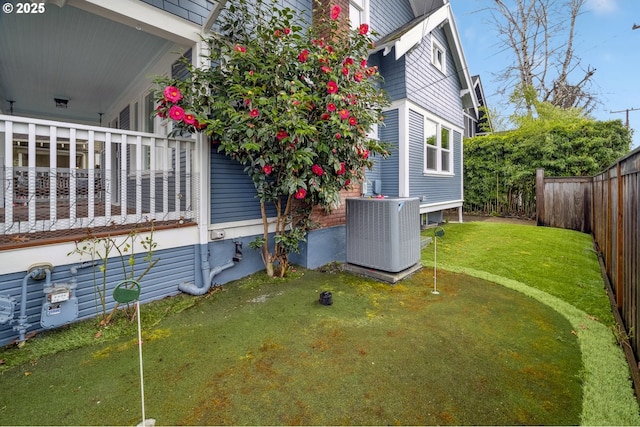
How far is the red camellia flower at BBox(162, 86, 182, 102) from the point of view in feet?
10.7

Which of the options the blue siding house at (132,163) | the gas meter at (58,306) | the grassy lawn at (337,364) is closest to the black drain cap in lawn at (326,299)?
the grassy lawn at (337,364)

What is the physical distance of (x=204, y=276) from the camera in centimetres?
397

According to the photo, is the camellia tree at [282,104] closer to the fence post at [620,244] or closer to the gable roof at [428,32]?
the fence post at [620,244]

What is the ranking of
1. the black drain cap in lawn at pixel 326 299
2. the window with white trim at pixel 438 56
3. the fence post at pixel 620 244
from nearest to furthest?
the fence post at pixel 620 244, the black drain cap in lawn at pixel 326 299, the window with white trim at pixel 438 56

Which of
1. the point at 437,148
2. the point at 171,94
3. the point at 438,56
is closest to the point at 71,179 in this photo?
the point at 171,94

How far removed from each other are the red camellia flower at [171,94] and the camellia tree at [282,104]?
0.04 feet

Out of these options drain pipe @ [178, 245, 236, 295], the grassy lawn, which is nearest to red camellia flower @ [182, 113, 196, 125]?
drain pipe @ [178, 245, 236, 295]

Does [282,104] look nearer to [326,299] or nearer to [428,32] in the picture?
[326,299]

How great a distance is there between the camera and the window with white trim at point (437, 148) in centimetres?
858

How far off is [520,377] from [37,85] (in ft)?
34.1

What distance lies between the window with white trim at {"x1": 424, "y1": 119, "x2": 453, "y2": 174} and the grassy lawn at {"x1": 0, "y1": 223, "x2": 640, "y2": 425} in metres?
5.54

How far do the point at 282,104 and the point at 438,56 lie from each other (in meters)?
8.07

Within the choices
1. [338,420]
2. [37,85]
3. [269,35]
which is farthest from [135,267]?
[37,85]

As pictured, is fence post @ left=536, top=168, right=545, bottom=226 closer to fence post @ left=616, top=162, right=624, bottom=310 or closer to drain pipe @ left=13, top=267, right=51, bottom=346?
fence post @ left=616, top=162, right=624, bottom=310
